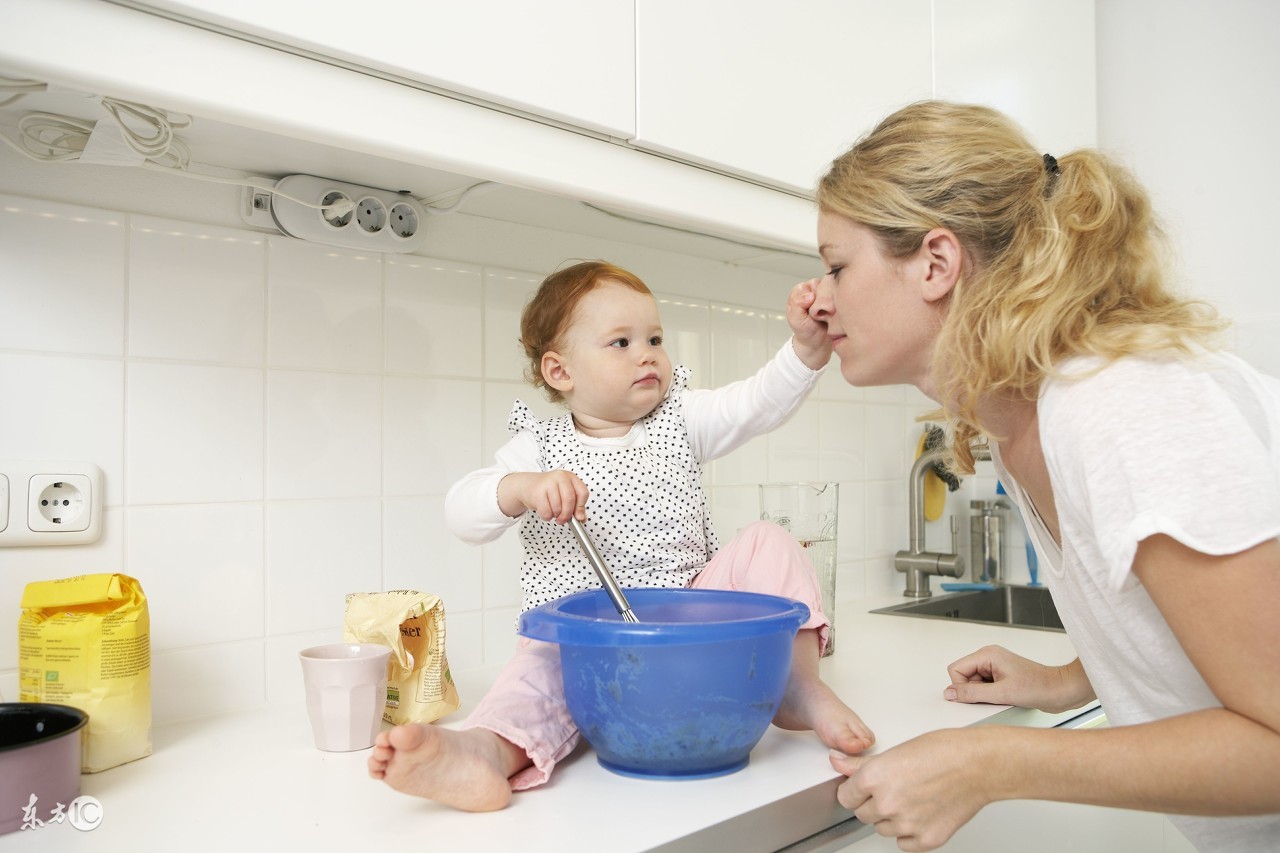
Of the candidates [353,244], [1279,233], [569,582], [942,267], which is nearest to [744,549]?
[569,582]

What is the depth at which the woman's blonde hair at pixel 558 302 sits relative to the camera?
1127 mm

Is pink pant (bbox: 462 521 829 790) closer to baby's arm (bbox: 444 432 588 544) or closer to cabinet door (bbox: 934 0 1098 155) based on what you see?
baby's arm (bbox: 444 432 588 544)

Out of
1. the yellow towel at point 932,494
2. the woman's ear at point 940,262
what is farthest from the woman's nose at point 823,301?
the yellow towel at point 932,494

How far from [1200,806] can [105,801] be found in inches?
33.0

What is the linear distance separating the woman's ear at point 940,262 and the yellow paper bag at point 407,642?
0.58 metres

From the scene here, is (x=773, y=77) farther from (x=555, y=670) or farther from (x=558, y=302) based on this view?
(x=555, y=670)

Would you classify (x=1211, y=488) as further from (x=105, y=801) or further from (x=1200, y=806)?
(x=105, y=801)

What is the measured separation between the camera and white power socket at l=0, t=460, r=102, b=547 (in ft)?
2.90

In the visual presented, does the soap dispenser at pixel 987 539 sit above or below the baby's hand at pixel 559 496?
below

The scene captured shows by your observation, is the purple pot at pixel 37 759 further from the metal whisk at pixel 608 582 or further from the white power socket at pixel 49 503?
the metal whisk at pixel 608 582

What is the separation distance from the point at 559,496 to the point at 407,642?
238 millimetres

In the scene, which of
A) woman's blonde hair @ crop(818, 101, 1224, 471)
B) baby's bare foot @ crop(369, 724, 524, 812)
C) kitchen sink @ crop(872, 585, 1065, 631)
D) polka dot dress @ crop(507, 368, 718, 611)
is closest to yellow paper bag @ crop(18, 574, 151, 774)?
baby's bare foot @ crop(369, 724, 524, 812)

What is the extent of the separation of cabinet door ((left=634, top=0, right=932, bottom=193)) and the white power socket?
2.19 ft

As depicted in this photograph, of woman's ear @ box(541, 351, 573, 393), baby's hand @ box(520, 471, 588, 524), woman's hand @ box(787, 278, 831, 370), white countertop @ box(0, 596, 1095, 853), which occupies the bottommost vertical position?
A: white countertop @ box(0, 596, 1095, 853)
